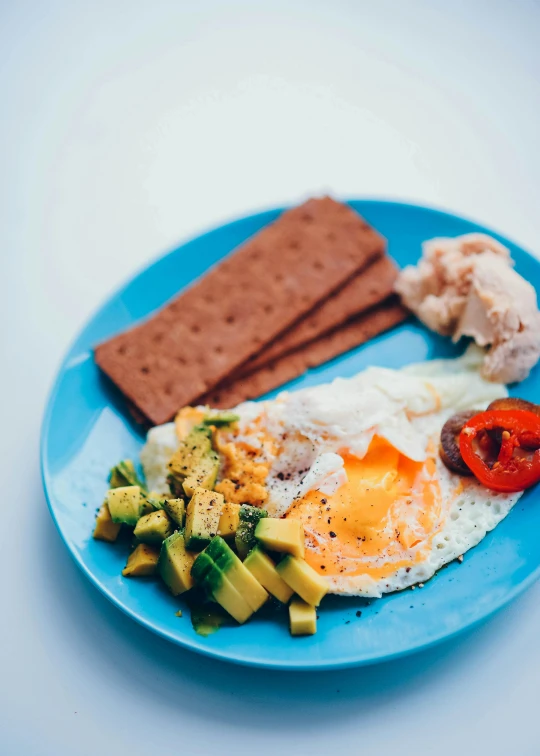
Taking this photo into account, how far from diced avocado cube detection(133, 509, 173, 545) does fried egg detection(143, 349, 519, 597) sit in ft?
1.03

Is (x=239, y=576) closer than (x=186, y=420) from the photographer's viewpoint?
Yes

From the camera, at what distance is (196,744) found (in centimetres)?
324

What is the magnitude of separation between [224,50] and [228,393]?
354 centimetres

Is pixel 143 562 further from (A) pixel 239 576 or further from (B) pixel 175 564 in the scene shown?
(A) pixel 239 576

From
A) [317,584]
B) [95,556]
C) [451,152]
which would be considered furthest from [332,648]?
[451,152]

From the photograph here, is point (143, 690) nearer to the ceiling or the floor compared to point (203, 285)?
nearer to the floor

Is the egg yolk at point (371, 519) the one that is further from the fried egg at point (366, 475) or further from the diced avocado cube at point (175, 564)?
the diced avocado cube at point (175, 564)

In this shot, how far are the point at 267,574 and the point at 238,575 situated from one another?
128 mm

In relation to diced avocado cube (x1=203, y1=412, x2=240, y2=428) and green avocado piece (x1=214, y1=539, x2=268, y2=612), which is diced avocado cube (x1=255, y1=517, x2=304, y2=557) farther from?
diced avocado cube (x1=203, y1=412, x2=240, y2=428)

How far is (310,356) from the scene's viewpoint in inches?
177

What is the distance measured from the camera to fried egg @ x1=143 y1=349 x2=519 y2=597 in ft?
11.2

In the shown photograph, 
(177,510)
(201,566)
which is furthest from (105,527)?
(201,566)

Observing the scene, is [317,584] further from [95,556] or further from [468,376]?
[468,376]

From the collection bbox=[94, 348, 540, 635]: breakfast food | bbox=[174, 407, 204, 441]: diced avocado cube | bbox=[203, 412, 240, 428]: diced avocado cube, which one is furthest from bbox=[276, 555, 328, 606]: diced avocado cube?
bbox=[174, 407, 204, 441]: diced avocado cube
